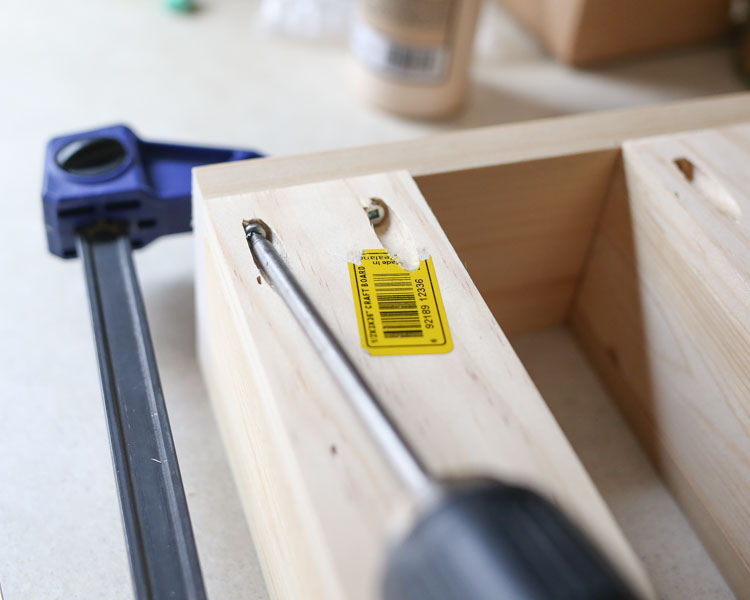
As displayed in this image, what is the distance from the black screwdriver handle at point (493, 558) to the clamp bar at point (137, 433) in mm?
181

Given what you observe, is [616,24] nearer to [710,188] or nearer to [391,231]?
[710,188]

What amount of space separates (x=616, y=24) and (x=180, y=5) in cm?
53

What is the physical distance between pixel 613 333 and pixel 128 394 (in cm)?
35

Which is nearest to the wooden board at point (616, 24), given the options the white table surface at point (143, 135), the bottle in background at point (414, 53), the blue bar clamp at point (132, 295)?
the white table surface at point (143, 135)

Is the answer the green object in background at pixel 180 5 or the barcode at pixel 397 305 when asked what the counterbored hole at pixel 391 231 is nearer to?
the barcode at pixel 397 305

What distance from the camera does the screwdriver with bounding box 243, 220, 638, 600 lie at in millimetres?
268

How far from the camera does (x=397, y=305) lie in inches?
17.3

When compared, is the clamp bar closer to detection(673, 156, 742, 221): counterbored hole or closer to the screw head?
the screw head

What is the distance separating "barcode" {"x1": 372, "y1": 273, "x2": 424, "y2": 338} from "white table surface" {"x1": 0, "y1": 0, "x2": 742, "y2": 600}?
214mm

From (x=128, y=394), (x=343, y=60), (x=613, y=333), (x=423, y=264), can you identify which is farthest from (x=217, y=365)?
(x=343, y=60)

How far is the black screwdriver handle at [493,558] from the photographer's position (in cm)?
27

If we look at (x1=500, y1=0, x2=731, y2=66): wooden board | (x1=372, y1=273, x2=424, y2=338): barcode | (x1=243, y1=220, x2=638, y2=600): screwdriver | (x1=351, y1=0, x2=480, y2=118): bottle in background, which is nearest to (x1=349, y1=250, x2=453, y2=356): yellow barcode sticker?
(x1=372, y1=273, x2=424, y2=338): barcode

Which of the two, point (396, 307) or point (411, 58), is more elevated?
point (411, 58)

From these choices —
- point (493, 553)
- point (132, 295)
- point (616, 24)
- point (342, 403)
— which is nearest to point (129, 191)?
point (132, 295)
